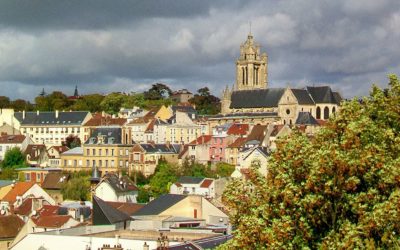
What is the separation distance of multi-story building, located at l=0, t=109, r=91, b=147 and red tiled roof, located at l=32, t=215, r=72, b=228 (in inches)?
2367

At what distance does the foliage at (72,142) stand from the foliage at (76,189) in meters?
25.3

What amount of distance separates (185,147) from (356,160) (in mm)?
68282

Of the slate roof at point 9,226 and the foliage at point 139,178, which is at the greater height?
the foliage at point 139,178

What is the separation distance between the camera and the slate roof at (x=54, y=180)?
7238cm

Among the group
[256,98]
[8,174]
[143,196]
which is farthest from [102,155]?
[256,98]

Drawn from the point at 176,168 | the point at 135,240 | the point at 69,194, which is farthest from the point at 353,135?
the point at 176,168

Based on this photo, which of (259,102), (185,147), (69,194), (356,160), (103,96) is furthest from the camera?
(103,96)

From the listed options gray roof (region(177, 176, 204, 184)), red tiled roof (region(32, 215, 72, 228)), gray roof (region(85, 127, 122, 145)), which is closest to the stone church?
gray roof (region(85, 127, 122, 145))

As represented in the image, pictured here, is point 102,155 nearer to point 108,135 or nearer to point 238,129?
point 108,135

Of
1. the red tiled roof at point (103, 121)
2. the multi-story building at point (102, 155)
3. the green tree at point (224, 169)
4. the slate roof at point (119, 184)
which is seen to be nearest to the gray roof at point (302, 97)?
the red tiled roof at point (103, 121)

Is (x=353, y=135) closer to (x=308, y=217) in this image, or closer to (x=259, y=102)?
(x=308, y=217)

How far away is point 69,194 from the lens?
68.4 meters

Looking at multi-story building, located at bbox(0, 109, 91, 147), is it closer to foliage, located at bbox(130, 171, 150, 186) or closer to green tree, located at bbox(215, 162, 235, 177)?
foliage, located at bbox(130, 171, 150, 186)

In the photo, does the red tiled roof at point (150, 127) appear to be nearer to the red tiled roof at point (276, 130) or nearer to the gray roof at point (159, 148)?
the gray roof at point (159, 148)
